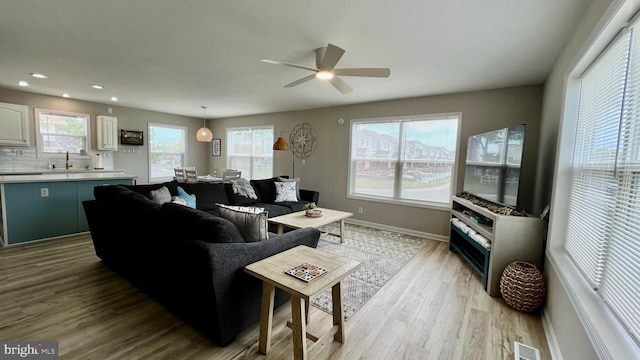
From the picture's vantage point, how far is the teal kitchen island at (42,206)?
136 inches

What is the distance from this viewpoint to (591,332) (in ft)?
4.16

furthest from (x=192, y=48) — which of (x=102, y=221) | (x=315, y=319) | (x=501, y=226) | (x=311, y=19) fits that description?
(x=501, y=226)

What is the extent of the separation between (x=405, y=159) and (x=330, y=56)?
2864 millimetres

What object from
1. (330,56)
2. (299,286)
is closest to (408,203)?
(330,56)

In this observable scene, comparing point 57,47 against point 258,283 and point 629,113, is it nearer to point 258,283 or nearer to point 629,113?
point 258,283

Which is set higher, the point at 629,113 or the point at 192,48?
the point at 192,48

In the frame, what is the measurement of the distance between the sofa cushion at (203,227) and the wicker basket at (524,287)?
7.74 feet

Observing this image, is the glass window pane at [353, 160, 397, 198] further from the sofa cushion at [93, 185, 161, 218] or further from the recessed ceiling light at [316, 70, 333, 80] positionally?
the sofa cushion at [93, 185, 161, 218]

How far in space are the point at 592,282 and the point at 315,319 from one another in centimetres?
184

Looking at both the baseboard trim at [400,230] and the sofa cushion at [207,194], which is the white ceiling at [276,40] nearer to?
the sofa cushion at [207,194]

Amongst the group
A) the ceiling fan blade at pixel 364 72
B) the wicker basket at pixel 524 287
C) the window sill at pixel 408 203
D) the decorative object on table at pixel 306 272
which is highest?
the ceiling fan blade at pixel 364 72

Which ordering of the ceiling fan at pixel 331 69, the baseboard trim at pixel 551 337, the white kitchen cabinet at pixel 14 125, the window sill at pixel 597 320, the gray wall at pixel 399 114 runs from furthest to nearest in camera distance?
1. the white kitchen cabinet at pixel 14 125
2. the gray wall at pixel 399 114
3. the ceiling fan at pixel 331 69
4. the baseboard trim at pixel 551 337
5. the window sill at pixel 597 320

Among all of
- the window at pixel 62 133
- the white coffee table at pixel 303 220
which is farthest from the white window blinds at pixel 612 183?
the window at pixel 62 133

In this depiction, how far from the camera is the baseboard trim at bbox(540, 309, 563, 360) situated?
70.1 inches
